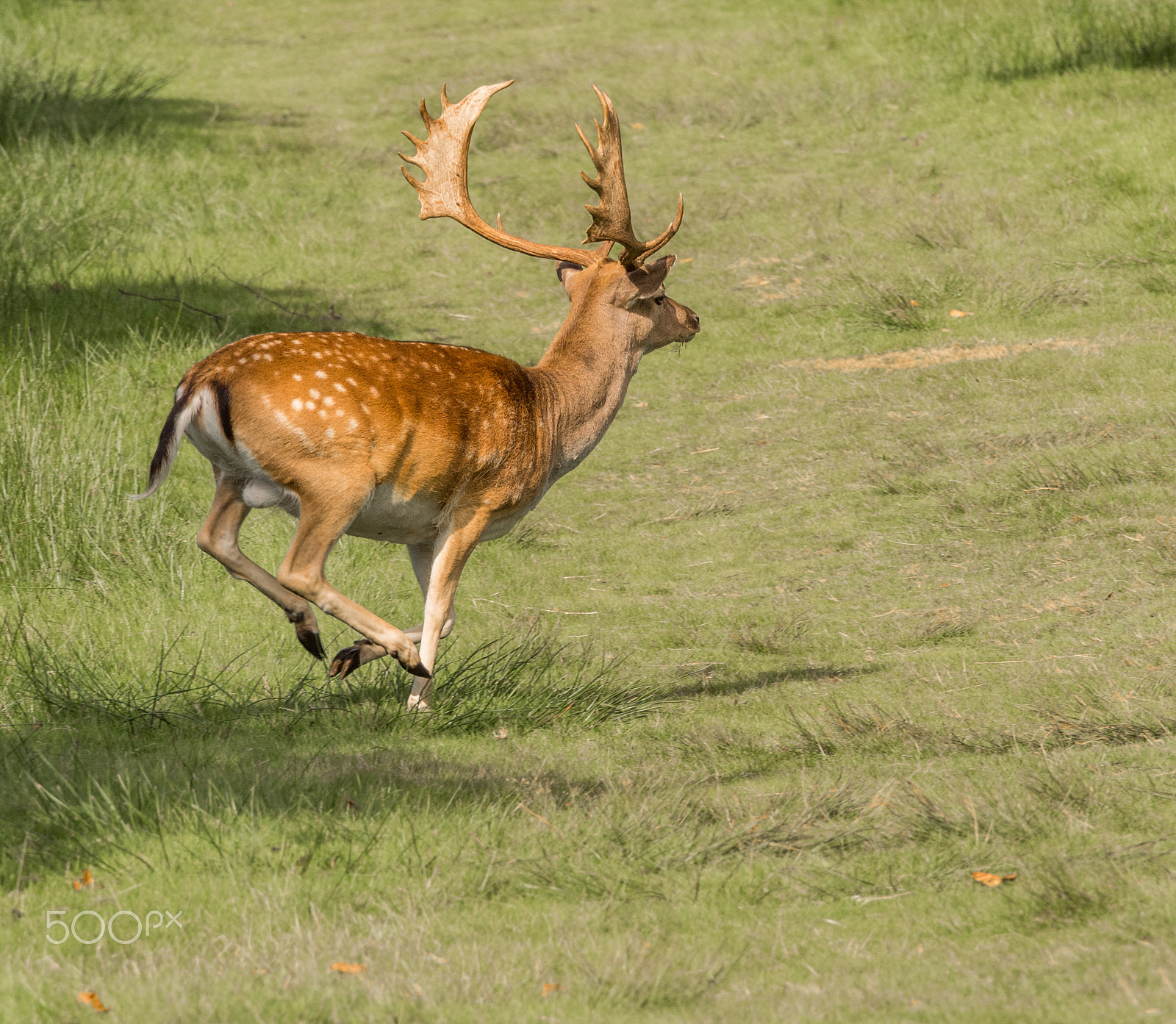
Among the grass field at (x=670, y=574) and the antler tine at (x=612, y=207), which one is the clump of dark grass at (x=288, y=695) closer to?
the grass field at (x=670, y=574)

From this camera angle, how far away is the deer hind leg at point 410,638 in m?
5.95

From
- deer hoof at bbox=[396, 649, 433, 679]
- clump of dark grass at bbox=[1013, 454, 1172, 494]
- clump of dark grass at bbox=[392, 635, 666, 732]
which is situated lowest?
clump of dark grass at bbox=[392, 635, 666, 732]

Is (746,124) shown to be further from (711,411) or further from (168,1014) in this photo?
(168,1014)

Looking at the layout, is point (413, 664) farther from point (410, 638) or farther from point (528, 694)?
point (528, 694)

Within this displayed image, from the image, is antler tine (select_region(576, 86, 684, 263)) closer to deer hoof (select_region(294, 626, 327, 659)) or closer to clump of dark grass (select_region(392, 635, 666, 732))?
clump of dark grass (select_region(392, 635, 666, 732))

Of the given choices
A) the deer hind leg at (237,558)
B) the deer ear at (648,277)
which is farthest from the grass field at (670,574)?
the deer ear at (648,277)

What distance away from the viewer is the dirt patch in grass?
35.7 ft

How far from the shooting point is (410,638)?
20.2 ft

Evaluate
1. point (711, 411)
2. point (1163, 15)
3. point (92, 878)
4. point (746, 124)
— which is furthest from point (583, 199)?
point (92, 878)

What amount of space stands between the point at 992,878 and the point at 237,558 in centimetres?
314

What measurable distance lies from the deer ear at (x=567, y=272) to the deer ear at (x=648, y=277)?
0.33 m

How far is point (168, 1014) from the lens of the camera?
3.62 metres

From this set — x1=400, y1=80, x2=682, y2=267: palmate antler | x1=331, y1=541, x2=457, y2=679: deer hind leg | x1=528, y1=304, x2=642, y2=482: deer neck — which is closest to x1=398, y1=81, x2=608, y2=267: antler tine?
x1=400, y1=80, x2=682, y2=267: palmate antler

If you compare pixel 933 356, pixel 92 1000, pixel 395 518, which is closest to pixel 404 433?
pixel 395 518
